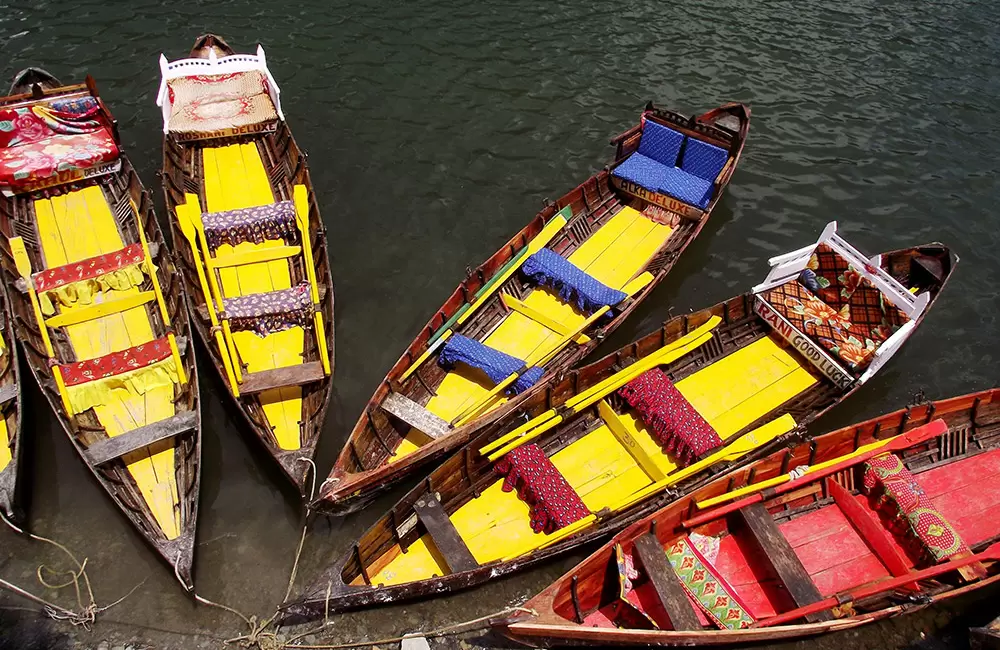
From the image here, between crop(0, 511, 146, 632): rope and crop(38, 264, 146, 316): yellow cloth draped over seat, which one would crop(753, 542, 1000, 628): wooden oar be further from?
crop(38, 264, 146, 316): yellow cloth draped over seat

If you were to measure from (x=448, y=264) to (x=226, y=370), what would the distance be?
24.5 ft

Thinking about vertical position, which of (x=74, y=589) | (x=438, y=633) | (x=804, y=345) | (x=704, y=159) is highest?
(x=704, y=159)

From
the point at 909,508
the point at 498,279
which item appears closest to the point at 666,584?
the point at 909,508

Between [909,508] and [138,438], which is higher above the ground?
[138,438]

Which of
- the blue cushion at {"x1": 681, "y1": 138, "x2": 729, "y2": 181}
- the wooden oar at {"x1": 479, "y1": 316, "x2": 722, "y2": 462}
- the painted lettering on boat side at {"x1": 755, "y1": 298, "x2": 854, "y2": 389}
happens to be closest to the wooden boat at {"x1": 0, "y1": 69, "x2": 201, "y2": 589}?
the wooden oar at {"x1": 479, "y1": 316, "x2": 722, "y2": 462}

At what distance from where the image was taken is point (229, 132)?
19.8 meters

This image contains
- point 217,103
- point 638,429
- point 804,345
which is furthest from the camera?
point 217,103

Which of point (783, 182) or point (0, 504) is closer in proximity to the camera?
point (0, 504)

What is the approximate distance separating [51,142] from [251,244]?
6.88m

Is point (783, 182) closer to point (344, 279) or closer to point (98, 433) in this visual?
point (344, 279)

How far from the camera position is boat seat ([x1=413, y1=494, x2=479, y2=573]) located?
11547 millimetres

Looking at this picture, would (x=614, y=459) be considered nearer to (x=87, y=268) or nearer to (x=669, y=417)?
(x=669, y=417)

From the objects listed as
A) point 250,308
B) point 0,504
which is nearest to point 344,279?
point 250,308

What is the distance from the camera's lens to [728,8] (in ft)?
97.7
